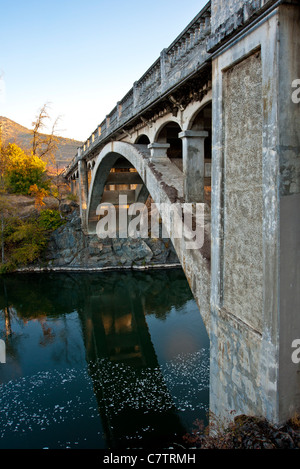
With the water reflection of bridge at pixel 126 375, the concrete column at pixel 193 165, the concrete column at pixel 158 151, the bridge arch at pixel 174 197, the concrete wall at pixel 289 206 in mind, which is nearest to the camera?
the concrete wall at pixel 289 206

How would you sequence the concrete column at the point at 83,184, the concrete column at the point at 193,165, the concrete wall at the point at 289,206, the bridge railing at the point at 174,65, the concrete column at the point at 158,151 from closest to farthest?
the concrete wall at the point at 289,206
the bridge railing at the point at 174,65
the concrete column at the point at 193,165
the concrete column at the point at 158,151
the concrete column at the point at 83,184

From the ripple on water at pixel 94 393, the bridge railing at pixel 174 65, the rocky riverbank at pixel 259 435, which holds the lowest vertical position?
the ripple on water at pixel 94 393

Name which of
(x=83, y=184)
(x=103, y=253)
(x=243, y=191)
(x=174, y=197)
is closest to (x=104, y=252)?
(x=103, y=253)

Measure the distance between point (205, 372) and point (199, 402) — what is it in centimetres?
115

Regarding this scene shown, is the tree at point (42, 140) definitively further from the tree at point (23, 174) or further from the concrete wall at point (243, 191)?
the concrete wall at point (243, 191)

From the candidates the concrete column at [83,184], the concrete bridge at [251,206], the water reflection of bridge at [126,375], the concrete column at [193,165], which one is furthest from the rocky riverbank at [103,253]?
the concrete bridge at [251,206]

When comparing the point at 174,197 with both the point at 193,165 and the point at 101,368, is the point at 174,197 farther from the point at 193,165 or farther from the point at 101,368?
the point at 101,368

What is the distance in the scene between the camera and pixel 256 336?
334 cm

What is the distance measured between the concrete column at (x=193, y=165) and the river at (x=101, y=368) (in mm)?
4599

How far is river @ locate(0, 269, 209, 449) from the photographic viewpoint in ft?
21.6

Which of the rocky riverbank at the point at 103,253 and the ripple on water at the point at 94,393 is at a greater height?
the rocky riverbank at the point at 103,253

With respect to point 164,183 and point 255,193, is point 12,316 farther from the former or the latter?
point 255,193

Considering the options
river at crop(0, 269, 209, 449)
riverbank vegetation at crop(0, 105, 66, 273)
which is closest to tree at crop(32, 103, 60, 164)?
riverbank vegetation at crop(0, 105, 66, 273)

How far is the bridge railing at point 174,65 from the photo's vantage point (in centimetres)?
498
